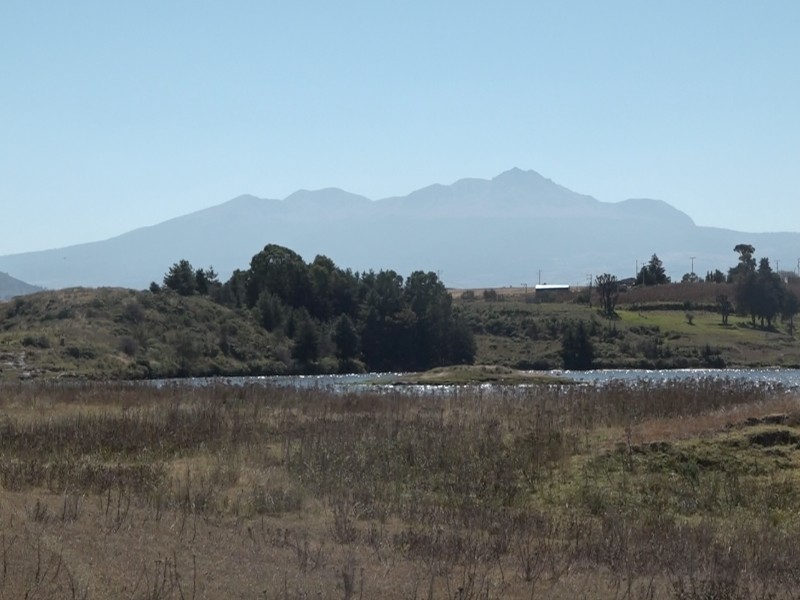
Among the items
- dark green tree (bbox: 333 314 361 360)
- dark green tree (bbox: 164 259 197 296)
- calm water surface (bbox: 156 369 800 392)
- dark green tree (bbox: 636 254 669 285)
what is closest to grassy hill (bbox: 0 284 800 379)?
dark green tree (bbox: 333 314 361 360)

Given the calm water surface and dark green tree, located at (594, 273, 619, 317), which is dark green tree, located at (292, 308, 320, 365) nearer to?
the calm water surface

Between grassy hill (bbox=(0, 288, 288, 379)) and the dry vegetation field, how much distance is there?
42.3 m

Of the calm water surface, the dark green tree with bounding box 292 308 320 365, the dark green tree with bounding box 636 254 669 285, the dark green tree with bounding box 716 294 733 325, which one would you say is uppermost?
the dark green tree with bounding box 636 254 669 285

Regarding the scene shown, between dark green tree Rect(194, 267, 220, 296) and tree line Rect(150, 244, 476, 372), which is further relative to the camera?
dark green tree Rect(194, 267, 220, 296)

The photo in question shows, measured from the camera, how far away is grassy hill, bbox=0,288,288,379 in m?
70.1

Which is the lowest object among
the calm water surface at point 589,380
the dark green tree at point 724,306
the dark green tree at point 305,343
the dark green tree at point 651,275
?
the calm water surface at point 589,380

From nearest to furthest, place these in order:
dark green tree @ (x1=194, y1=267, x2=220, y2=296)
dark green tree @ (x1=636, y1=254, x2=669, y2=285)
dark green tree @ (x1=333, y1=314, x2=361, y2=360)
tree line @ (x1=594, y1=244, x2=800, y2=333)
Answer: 1. dark green tree @ (x1=333, y1=314, x2=361, y2=360)
2. dark green tree @ (x1=194, y1=267, x2=220, y2=296)
3. tree line @ (x1=594, y1=244, x2=800, y2=333)
4. dark green tree @ (x1=636, y1=254, x2=669, y2=285)

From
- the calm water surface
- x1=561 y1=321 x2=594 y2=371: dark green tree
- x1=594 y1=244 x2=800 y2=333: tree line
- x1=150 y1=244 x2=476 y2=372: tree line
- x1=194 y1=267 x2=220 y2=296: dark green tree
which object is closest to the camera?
the calm water surface

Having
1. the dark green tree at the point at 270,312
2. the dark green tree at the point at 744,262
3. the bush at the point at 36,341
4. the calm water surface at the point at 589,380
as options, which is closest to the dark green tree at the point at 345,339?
the dark green tree at the point at 270,312

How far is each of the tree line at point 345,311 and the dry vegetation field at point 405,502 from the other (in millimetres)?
61096

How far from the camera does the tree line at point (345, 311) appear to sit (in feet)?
298

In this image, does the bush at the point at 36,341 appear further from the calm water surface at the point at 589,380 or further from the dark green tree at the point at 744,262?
the dark green tree at the point at 744,262

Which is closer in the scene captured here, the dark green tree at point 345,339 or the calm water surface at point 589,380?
the calm water surface at point 589,380

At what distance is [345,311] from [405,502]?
3262 inches
